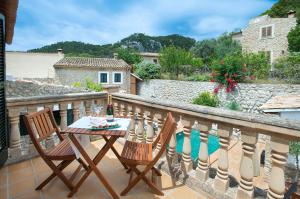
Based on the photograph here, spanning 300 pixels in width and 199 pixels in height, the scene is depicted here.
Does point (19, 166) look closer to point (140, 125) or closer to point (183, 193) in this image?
point (140, 125)

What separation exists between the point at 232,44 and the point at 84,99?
27.5 meters

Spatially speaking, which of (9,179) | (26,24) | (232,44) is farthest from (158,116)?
(26,24)

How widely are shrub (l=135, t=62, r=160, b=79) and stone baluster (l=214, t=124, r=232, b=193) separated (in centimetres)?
2037

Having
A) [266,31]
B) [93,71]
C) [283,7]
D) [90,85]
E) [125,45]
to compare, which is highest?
[283,7]

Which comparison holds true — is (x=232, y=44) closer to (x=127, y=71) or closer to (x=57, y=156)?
(x=127, y=71)

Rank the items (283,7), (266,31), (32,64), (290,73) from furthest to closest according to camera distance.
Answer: (283,7), (32,64), (266,31), (290,73)

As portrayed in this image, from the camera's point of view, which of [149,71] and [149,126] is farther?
[149,71]

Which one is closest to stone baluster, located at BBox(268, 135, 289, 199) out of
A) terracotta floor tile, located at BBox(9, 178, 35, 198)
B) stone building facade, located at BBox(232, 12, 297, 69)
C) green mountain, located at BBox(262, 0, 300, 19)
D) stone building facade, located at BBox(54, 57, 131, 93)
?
terracotta floor tile, located at BBox(9, 178, 35, 198)

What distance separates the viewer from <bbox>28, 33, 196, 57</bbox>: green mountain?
41.4 meters

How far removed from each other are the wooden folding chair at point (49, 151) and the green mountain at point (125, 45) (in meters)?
31.3

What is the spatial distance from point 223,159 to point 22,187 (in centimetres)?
249

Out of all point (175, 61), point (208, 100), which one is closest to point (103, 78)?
point (175, 61)

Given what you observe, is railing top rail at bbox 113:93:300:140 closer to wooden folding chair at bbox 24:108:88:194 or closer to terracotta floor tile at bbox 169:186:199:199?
terracotta floor tile at bbox 169:186:199:199

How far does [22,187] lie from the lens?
2.54m
